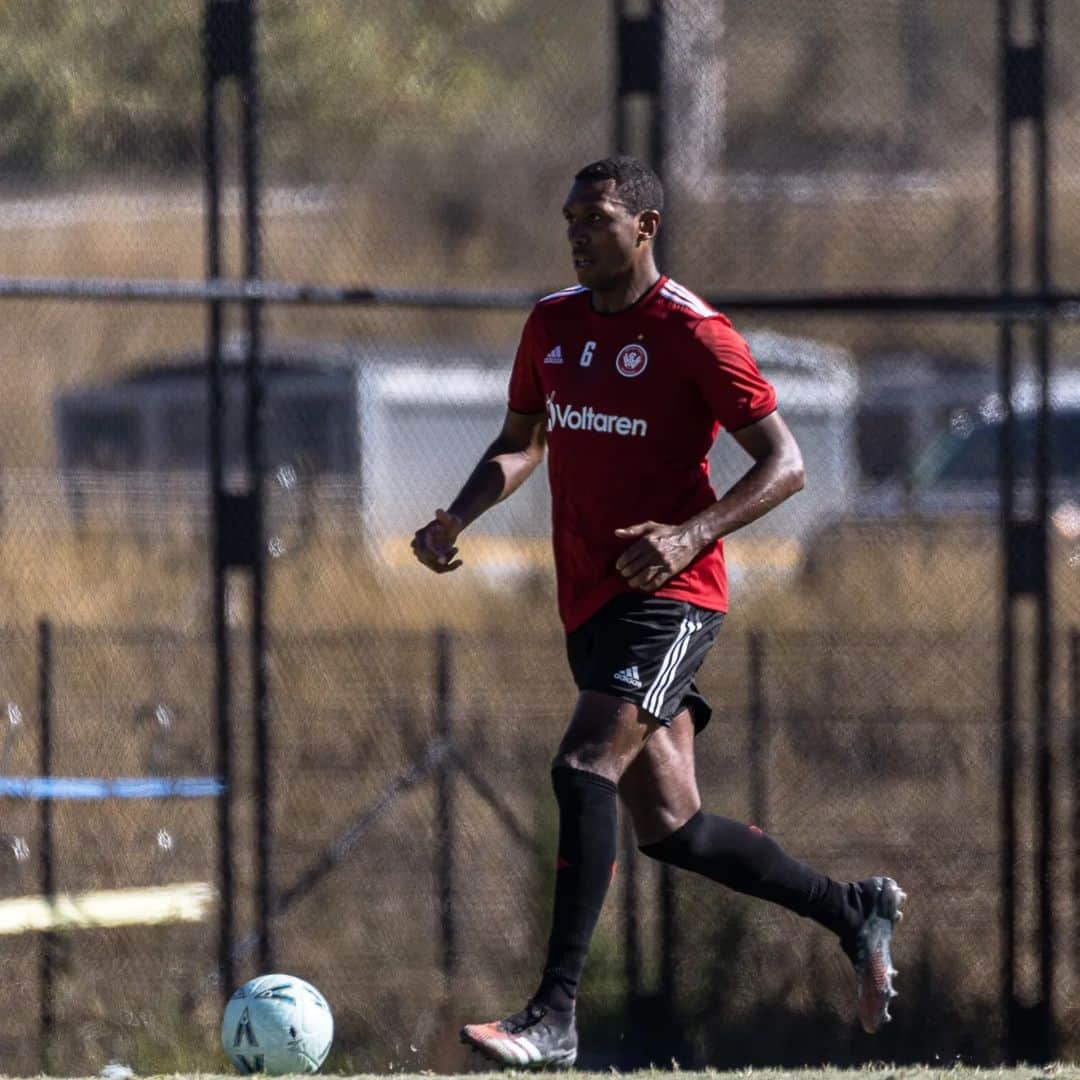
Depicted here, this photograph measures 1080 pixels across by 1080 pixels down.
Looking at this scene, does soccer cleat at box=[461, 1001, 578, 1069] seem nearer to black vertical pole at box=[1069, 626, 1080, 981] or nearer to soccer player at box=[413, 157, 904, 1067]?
soccer player at box=[413, 157, 904, 1067]

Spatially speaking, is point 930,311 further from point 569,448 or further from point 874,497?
point 569,448

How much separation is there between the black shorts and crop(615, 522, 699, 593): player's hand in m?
0.20

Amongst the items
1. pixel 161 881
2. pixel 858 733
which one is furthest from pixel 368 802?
pixel 858 733

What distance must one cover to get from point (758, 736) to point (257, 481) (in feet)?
5.87

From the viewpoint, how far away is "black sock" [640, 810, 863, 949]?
4.77 meters

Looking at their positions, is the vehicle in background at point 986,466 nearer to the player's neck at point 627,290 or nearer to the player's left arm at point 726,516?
the player's left arm at point 726,516

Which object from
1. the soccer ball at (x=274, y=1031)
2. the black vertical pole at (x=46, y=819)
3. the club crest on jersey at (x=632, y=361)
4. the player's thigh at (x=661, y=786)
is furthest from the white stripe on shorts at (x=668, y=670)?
the black vertical pole at (x=46, y=819)

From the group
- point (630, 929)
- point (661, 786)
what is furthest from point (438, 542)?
point (630, 929)

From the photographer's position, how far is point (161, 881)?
601 centimetres

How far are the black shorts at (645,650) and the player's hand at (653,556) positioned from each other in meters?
0.20

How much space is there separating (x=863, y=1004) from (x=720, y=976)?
1197 mm

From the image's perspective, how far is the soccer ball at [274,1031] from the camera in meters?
4.83

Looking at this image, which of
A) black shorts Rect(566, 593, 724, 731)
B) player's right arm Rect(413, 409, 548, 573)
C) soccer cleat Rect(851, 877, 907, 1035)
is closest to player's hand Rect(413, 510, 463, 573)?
player's right arm Rect(413, 409, 548, 573)

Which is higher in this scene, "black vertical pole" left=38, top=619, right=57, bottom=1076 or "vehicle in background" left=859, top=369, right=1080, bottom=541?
"vehicle in background" left=859, top=369, right=1080, bottom=541
